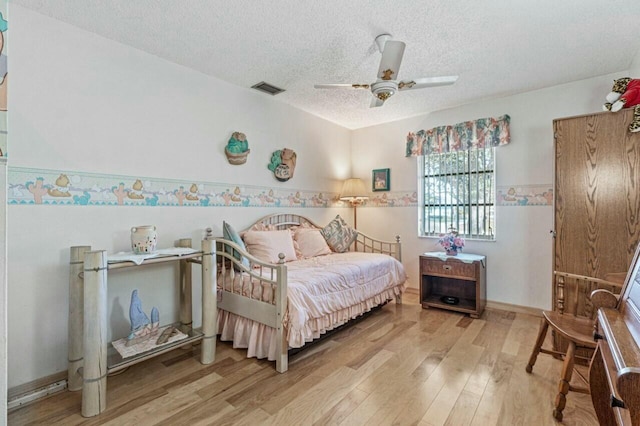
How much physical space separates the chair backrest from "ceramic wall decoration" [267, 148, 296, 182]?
267cm

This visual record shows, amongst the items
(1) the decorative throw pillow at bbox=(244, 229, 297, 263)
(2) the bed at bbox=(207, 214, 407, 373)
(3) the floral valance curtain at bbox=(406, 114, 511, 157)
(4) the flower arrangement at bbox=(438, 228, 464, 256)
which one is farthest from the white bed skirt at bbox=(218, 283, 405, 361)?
(3) the floral valance curtain at bbox=(406, 114, 511, 157)

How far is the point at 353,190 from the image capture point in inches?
163

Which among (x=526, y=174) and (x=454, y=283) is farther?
(x=454, y=283)

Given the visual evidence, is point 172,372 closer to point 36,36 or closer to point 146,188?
point 146,188

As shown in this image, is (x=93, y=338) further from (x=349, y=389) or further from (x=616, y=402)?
(x=616, y=402)

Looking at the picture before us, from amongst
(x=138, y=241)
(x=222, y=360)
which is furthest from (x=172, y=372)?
(x=138, y=241)

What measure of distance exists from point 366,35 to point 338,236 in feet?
7.18

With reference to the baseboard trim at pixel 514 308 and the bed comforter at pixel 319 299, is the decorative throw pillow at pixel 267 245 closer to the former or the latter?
the bed comforter at pixel 319 299

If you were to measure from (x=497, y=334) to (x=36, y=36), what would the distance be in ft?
13.6

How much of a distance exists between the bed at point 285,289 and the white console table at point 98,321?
0.24m

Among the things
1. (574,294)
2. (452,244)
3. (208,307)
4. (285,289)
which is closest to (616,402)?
(285,289)

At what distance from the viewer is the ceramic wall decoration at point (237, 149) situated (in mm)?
2879

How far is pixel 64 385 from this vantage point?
74.5 inches

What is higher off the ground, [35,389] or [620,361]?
[620,361]
